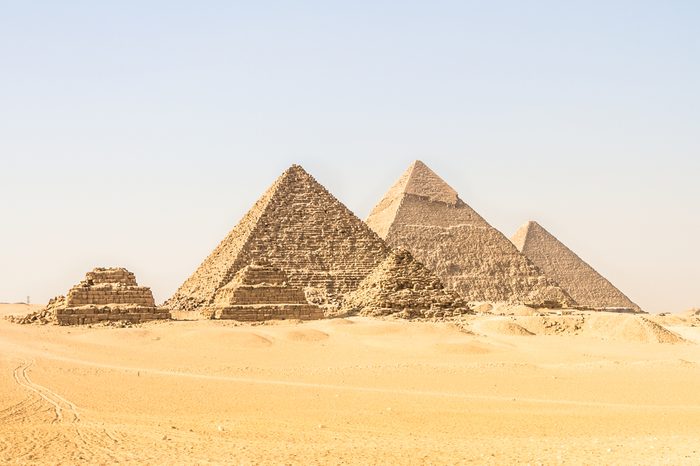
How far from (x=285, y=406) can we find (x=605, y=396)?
6303 millimetres

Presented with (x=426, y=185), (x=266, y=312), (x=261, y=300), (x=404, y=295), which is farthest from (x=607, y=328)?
(x=426, y=185)

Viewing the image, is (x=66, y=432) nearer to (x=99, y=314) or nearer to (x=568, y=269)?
(x=99, y=314)

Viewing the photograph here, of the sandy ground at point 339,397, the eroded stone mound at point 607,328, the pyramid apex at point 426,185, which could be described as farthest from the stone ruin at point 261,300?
the pyramid apex at point 426,185

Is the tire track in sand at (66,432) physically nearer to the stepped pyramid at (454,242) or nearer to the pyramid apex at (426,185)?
the stepped pyramid at (454,242)

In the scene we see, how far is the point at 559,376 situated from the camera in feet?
72.3

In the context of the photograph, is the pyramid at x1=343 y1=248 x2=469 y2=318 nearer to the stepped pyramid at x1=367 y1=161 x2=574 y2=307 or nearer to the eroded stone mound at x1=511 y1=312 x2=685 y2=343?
the eroded stone mound at x1=511 y1=312 x2=685 y2=343

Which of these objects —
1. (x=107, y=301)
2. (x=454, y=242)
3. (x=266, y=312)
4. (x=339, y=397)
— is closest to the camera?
(x=339, y=397)

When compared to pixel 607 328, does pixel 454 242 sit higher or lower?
higher

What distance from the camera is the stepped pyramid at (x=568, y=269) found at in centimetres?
9538

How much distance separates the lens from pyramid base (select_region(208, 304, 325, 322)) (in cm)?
3938

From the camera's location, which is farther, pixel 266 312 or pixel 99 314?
pixel 266 312

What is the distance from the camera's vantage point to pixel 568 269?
9850 centimetres

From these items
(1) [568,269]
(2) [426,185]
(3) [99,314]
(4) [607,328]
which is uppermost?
(2) [426,185]

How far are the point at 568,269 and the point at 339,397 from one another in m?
84.2
